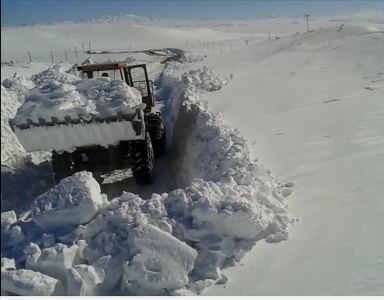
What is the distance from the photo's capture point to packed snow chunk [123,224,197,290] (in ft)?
10.9

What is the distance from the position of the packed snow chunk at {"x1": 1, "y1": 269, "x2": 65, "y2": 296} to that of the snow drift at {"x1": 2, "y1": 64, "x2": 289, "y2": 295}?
1cm

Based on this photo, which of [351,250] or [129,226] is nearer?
[129,226]

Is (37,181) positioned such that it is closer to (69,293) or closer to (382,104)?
(69,293)

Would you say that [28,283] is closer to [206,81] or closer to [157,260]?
[157,260]

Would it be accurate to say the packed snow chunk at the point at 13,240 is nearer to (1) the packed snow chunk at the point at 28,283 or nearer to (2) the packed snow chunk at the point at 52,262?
(2) the packed snow chunk at the point at 52,262

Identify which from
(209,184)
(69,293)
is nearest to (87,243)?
(69,293)

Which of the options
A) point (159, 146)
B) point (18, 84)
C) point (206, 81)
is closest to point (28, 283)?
point (159, 146)

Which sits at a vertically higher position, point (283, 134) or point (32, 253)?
point (32, 253)

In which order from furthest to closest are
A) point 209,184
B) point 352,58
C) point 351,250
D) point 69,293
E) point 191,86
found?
point 352,58, point 191,86, point 209,184, point 351,250, point 69,293

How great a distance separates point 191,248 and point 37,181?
3482 millimetres

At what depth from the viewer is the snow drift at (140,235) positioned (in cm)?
334

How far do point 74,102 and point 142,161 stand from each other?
1.53 meters

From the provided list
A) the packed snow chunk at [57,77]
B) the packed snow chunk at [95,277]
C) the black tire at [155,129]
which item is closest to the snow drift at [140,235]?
the packed snow chunk at [95,277]

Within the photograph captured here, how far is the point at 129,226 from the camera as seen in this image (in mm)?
3652
